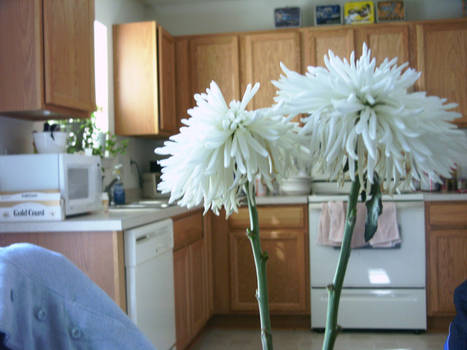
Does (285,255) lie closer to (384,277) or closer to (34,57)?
(384,277)

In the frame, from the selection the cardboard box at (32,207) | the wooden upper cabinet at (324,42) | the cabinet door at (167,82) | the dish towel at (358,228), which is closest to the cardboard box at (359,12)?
the wooden upper cabinet at (324,42)

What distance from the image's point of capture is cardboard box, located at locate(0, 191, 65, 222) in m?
2.28

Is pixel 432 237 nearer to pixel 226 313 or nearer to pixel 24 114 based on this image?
pixel 226 313

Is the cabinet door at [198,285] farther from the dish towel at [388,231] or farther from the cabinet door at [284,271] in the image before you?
the dish towel at [388,231]

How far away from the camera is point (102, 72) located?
3717 mm

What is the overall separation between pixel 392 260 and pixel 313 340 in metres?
0.79

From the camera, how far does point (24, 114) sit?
2.55 meters

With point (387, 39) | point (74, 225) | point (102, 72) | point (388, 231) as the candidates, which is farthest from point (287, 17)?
point (74, 225)

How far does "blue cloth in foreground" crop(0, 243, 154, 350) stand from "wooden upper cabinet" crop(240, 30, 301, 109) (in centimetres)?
352

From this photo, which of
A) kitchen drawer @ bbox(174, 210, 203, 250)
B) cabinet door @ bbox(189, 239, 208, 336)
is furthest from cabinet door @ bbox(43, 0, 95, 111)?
cabinet door @ bbox(189, 239, 208, 336)

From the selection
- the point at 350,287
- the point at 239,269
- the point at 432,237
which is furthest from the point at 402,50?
the point at 239,269

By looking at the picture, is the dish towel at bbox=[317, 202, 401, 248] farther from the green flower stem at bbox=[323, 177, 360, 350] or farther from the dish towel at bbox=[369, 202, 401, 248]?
the green flower stem at bbox=[323, 177, 360, 350]

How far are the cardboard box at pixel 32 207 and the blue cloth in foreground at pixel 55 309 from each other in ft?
5.49

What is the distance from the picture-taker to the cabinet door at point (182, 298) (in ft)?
9.95
